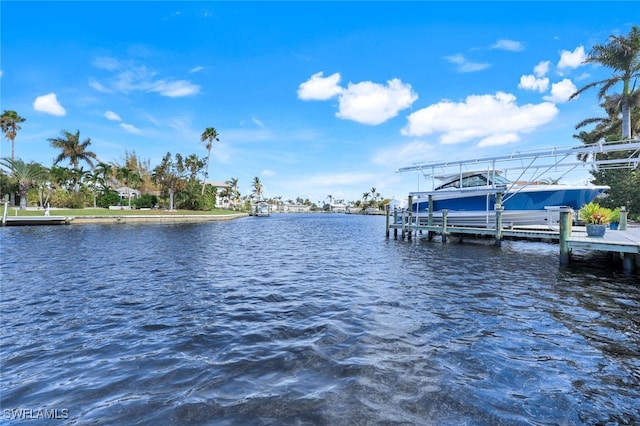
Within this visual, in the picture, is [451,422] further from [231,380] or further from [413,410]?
[231,380]

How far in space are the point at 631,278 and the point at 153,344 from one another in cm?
1448

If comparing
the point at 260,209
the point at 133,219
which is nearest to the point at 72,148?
the point at 133,219

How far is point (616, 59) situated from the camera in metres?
29.4

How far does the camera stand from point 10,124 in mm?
51969

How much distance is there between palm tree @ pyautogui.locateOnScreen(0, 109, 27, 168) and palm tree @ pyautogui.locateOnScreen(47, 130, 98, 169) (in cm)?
546

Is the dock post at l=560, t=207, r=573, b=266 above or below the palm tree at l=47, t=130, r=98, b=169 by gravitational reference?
below

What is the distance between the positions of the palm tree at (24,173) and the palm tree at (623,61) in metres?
69.4

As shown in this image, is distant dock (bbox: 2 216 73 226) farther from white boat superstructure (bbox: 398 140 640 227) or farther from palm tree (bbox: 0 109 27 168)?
white boat superstructure (bbox: 398 140 640 227)

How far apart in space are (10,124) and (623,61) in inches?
3142

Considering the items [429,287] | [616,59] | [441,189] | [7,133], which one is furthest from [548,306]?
[7,133]

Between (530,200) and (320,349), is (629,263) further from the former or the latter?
(320,349)

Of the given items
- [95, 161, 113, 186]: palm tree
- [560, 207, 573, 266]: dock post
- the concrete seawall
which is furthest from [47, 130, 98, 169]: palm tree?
[560, 207, 573, 266]: dock post
